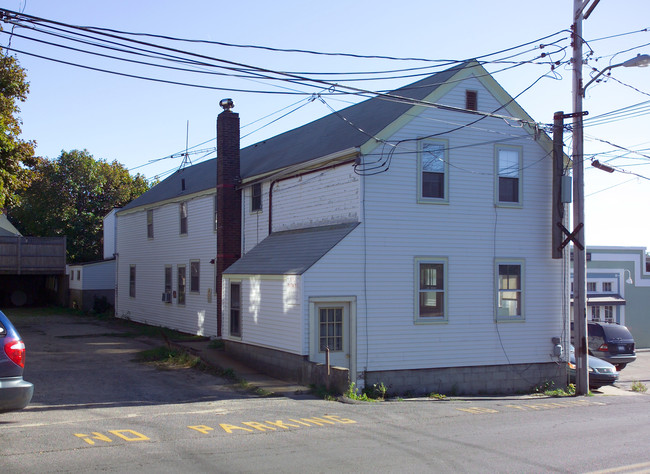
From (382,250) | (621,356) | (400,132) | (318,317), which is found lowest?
(621,356)

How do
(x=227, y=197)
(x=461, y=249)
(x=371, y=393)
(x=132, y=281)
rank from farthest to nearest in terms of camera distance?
(x=132, y=281), (x=227, y=197), (x=461, y=249), (x=371, y=393)

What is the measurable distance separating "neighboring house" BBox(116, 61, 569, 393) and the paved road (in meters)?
1.81

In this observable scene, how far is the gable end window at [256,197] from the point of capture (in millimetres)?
21500

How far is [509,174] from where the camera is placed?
60.3 feet

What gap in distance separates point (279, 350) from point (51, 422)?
681cm

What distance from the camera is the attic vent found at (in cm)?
1792

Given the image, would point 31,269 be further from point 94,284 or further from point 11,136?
point 11,136

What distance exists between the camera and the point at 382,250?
1653 centimetres

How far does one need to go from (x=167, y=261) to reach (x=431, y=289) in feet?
47.8

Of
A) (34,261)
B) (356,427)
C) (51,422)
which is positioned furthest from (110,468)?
(34,261)

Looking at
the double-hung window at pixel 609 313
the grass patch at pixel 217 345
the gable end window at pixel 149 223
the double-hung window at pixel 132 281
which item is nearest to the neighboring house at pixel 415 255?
the grass patch at pixel 217 345

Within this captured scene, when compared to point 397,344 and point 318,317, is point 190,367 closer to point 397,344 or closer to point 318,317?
point 318,317

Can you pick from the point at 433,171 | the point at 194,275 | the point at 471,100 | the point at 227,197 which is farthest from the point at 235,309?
the point at 471,100

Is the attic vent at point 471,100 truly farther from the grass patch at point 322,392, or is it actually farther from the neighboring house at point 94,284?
the neighboring house at point 94,284
